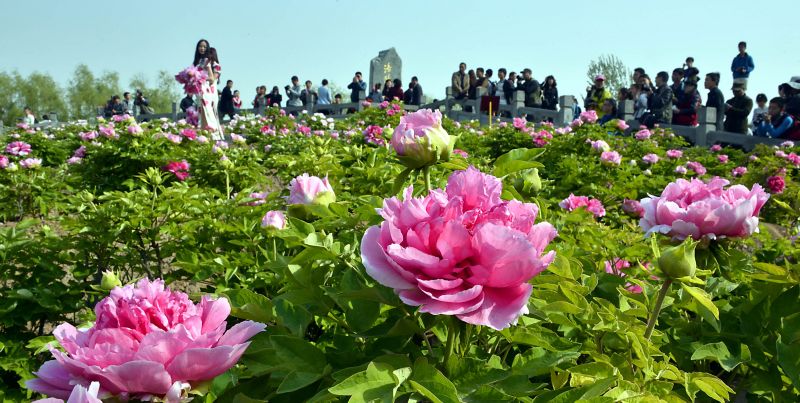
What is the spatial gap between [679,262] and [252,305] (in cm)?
66

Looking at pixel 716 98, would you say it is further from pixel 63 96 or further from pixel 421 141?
pixel 63 96

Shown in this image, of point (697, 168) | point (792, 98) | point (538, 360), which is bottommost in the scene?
point (697, 168)

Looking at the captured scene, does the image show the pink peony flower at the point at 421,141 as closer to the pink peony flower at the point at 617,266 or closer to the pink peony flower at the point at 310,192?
the pink peony flower at the point at 310,192

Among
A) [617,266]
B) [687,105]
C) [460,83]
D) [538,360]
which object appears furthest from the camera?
[460,83]

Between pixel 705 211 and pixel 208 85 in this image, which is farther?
pixel 208 85

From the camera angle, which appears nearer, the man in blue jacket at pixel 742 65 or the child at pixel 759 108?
the child at pixel 759 108

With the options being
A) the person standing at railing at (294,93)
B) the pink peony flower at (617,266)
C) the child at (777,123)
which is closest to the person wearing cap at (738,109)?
the child at (777,123)

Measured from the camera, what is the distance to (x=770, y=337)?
1199 mm

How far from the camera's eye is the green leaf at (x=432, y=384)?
72 cm

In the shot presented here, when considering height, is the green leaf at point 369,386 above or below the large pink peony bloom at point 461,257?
below

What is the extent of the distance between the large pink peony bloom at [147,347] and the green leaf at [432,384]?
204 millimetres

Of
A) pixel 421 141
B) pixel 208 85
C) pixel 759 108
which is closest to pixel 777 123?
pixel 759 108

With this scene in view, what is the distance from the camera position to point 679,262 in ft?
3.23

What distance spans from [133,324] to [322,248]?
0.31 metres
